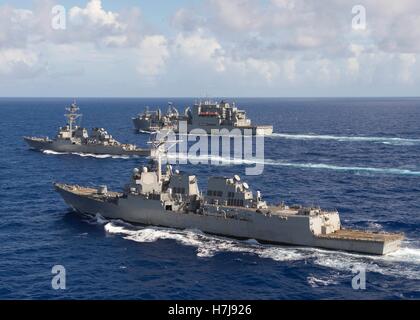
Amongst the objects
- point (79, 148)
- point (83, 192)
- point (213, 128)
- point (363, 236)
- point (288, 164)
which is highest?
point (213, 128)

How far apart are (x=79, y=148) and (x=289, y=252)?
67.4 meters

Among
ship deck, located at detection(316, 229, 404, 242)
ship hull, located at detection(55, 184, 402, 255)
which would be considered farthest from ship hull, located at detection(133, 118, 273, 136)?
ship deck, located at detection(316, 229, 404, 242)

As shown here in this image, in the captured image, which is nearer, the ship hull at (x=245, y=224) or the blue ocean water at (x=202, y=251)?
the blue ocean water at (x=202, y=251)

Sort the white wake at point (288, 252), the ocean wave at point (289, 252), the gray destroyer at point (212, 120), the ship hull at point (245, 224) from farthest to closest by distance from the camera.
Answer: the gray destroyer at point (212, 120) < the ship hull at point (245, 224) < the white wake at point (288, 252) < the ocean wave at point (289, 252)

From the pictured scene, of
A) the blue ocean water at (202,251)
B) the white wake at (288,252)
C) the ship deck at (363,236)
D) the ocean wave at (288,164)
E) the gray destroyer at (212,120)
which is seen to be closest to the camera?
the blue ocean water at (202,251)

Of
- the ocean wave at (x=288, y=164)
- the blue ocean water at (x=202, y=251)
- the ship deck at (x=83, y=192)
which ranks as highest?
the ship deck at (x=83, y=192)

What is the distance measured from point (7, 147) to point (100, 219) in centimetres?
6526

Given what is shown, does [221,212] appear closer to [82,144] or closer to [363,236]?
[363,236]

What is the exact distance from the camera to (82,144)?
4035 inches

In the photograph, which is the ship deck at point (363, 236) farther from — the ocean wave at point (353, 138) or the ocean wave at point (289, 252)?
the ocean wave at point (353, 138)

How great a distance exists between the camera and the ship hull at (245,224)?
42.4 meters

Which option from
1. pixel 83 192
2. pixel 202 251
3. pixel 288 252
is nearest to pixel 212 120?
pixel 83 192

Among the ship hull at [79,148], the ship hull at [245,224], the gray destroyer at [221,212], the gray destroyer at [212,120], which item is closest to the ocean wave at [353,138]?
the gray destroyer at [212,120]

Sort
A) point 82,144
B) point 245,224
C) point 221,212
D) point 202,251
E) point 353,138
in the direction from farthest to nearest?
point 353,138 → point 82,144 → point 221,212 → point 245,224 → point 202,251
